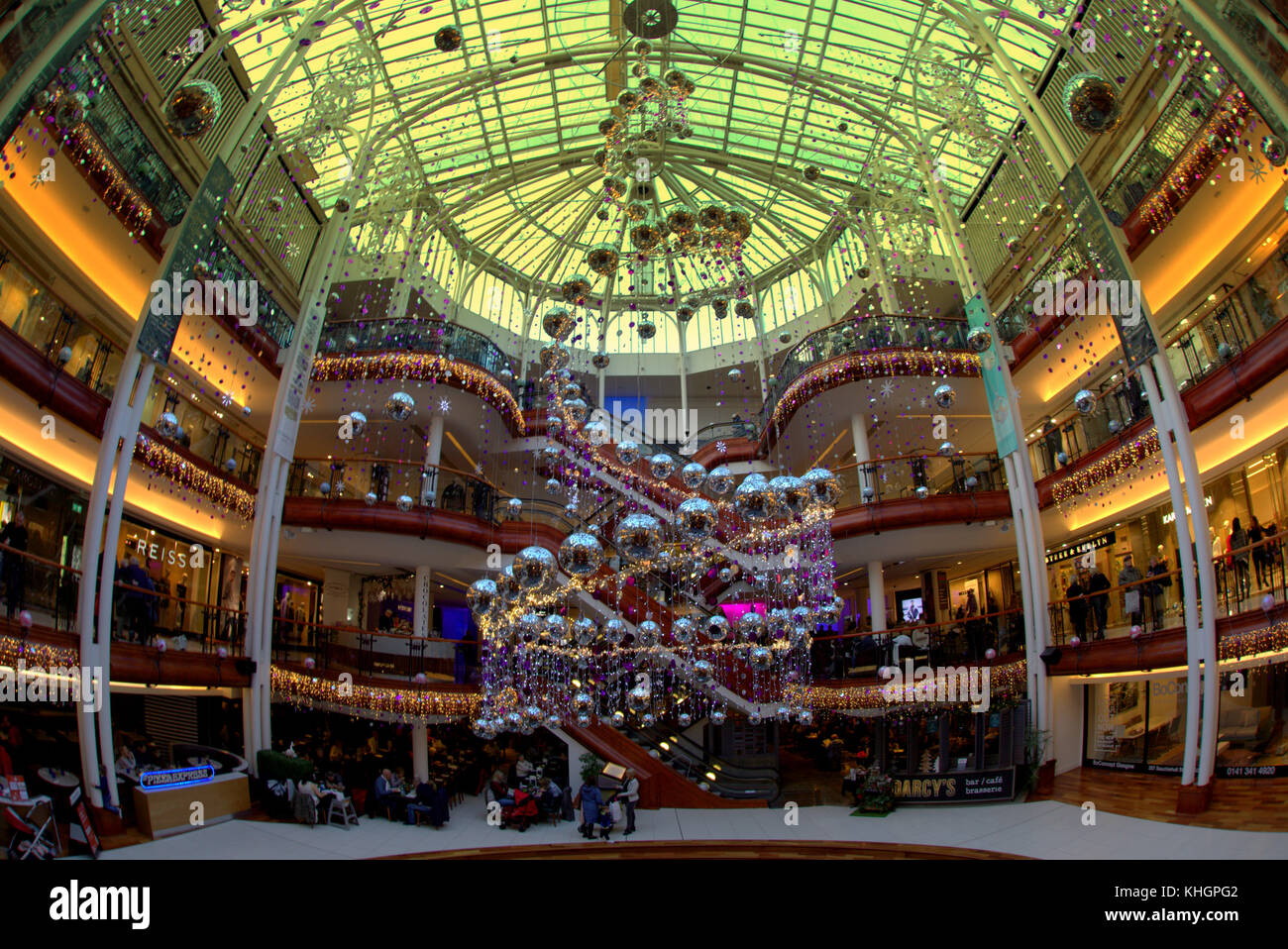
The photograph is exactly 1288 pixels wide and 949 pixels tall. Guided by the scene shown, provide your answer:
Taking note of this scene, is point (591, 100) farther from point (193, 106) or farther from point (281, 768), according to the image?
point (281, 768)

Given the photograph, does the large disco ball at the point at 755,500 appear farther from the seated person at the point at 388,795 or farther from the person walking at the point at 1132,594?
the seated person at the point at 388,795

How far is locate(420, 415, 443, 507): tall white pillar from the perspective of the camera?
1512 cm

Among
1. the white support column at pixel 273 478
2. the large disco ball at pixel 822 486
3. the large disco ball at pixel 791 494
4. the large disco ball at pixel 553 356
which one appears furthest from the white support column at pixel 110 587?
the large disco ball at pixel 822 486

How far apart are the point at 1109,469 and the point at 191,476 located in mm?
15580

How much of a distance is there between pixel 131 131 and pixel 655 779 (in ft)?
43.6

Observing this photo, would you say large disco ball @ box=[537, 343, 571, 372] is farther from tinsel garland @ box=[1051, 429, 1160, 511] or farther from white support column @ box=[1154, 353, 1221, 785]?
tinsel garland @ box=[1051, 429, 1160, 511]

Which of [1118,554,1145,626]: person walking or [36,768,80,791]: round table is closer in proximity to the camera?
[36,768,80,791]: round table

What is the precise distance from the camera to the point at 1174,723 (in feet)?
41.3

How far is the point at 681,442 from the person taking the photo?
24.3m

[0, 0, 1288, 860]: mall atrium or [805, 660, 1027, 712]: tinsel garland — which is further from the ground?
[0, 0, 1288, 860]: mall atrium

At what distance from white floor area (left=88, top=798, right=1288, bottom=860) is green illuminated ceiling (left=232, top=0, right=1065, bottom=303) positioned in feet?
35.6

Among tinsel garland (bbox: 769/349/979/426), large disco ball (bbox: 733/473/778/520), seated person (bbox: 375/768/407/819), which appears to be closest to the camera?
large disco ball (bbox: 733/473/778/520)

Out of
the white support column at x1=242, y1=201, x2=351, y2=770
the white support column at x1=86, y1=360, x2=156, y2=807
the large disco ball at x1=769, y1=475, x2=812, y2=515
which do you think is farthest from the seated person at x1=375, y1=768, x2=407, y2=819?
→ the large disco ball at x1=769, y1=475, x2=812, y2=515

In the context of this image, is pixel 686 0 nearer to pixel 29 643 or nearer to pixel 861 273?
pixel 861 273
